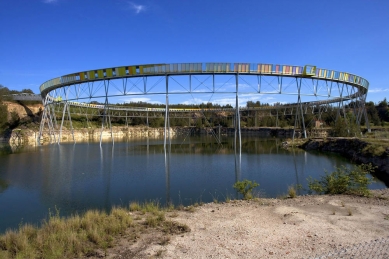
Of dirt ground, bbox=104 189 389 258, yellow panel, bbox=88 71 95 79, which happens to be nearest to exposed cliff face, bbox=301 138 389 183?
dirt ground, bbox=104 189 389 258

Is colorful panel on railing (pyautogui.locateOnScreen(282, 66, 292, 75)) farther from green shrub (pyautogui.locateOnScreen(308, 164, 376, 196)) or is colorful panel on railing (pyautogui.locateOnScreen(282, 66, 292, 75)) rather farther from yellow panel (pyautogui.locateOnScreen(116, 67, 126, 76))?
green shrub (pyautogui.locateOnScreen(308, 164, 376, 196))

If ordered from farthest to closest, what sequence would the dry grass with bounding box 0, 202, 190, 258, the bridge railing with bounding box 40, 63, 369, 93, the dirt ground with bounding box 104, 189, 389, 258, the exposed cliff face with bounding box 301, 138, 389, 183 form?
the bridge railing with bounding box 40, 63, 369, 93, the exposed cliff face with bounding box 301, 138, 389, 183, the dry grass with bounding box 0, 202, 190, 258, the dirt ground with bounding box 104, 189, 389, 258

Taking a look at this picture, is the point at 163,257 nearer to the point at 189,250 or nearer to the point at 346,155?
the point at 189,250

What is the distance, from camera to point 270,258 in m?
6.35

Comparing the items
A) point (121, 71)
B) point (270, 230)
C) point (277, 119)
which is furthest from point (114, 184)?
→ point (277, 119)

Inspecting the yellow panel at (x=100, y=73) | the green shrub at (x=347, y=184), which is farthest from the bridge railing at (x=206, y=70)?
the green shrub at (x=347, y=184)

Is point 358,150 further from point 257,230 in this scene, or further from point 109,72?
point 109,72

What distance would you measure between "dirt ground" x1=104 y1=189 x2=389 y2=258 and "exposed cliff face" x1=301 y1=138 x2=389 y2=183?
1127cm

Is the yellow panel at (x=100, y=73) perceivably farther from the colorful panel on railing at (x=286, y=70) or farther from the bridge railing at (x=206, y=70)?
the colorful panel on railing at (x=286, y=70)

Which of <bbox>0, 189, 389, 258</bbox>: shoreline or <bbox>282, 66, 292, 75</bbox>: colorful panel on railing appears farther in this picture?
<bbox>282, 66, 292, 75</bbox>: colorful panel on railing

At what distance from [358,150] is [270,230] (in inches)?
970

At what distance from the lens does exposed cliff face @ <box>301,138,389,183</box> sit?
829 inches

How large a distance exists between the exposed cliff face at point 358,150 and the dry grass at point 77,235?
17260 millimetres

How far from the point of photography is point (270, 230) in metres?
8.19
